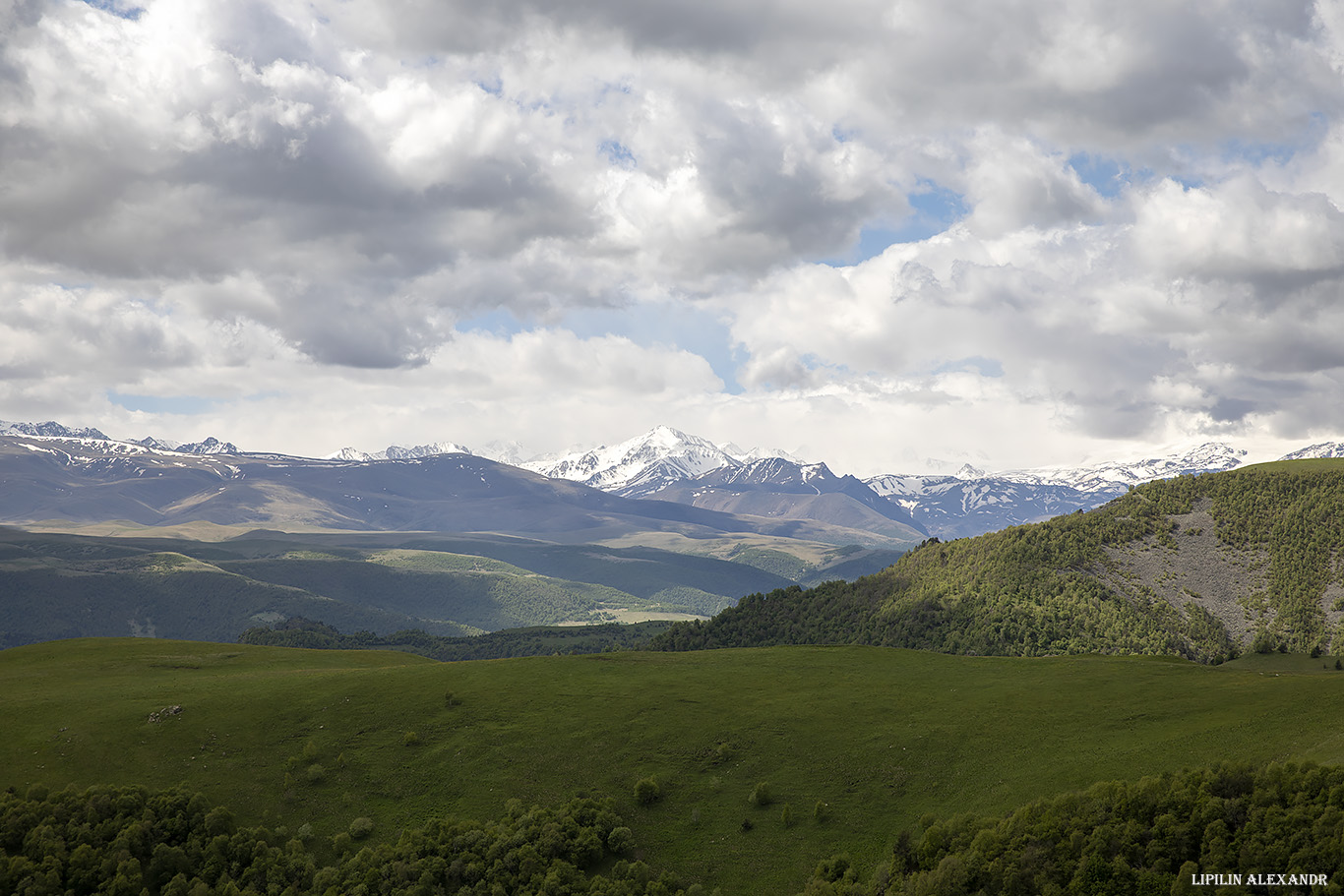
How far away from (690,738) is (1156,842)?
66323 millimetres

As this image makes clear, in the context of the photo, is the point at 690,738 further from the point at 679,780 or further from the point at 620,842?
the point at 620,842

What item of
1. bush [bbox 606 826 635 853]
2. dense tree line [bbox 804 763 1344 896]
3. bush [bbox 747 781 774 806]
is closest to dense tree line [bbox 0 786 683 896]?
bush [bbox 606 826 635 853]

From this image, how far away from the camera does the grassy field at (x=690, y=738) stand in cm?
9919

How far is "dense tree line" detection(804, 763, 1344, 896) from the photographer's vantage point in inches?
2522

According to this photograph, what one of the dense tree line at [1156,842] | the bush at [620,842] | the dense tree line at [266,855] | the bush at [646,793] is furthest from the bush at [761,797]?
the dense tree line at [1156,842]

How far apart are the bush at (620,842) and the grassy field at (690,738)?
248cm

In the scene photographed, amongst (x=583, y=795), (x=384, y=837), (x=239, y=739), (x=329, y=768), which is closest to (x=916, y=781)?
(x=583, y=795)

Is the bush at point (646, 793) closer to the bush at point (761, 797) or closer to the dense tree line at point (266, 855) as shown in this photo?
the dense tree line at point (266, 855)

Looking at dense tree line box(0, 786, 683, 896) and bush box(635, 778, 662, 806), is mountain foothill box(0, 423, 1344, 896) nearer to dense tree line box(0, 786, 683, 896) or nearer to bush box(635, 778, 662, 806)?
dense tree line box(0, 786, 683, 896)

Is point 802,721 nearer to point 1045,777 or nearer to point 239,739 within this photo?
point 1045,777

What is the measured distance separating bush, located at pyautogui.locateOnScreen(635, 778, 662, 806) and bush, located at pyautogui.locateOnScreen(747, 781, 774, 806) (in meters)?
11.9

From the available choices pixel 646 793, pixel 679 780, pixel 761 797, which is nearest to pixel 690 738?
pixel 679 780

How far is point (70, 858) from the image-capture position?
93.2 metres

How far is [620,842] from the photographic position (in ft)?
337
